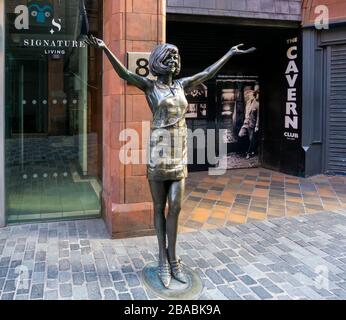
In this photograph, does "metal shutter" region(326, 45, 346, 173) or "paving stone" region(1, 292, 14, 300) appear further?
"metal shutter" region(326, 45, 346, 173)

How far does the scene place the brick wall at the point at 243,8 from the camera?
22.3 ft

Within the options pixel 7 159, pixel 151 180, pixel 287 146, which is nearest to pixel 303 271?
pixel 151 180

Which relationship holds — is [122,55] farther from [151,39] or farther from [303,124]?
[303,124]

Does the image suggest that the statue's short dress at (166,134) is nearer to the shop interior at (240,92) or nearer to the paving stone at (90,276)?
the paving stone at (90,276)

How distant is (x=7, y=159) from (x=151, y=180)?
2561 mm

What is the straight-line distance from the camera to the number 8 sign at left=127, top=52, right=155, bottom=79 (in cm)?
445

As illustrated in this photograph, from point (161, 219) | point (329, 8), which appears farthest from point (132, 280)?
point (329, 8)

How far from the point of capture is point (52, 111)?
5.30m

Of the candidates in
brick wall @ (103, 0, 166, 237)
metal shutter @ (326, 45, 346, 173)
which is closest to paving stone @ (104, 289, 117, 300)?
brick wall @ (103, 0, 166, 237)

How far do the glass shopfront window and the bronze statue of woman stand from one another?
2.23 meters

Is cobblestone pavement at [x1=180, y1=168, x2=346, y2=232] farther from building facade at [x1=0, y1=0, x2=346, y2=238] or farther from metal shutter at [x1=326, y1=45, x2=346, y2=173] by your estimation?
building facade at [x1=0, y1=0, x2=346, y2=238]
